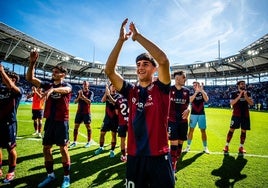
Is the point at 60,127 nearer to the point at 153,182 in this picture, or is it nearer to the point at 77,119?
the point at 153,182

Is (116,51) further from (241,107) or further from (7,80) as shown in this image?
(241,107)

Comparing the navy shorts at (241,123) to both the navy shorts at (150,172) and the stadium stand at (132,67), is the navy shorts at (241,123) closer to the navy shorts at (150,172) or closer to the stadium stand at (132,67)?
the navy shorts at (150,172)

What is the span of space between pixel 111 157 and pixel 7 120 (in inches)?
133

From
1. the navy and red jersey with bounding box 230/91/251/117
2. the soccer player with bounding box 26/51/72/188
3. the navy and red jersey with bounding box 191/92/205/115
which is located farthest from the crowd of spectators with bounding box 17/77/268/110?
the soccer player with bounding box 26/51/72/188

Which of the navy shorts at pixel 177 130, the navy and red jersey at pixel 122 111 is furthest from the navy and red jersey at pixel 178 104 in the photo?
the navy and red jersey at pixel 122 111

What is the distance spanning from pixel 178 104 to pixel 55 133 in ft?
11.2

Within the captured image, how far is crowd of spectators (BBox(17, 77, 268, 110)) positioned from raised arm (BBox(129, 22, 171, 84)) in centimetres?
4297

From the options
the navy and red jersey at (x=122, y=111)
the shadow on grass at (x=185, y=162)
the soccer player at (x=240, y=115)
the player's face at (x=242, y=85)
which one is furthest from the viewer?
the soccer player at (x=240, y=115)

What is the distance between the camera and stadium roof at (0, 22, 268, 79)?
1331 inches

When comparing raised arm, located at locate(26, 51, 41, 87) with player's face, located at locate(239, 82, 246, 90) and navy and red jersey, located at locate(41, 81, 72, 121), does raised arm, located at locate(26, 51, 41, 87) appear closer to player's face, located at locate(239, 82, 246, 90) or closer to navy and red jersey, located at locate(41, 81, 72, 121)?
navy and red jersey, located at locate(41, 81, 72, 121)

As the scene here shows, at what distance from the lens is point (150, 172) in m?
2.16

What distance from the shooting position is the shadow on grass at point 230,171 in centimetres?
439

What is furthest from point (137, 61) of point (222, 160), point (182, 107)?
point (222, 160)

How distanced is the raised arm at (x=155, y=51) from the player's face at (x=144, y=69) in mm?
234
